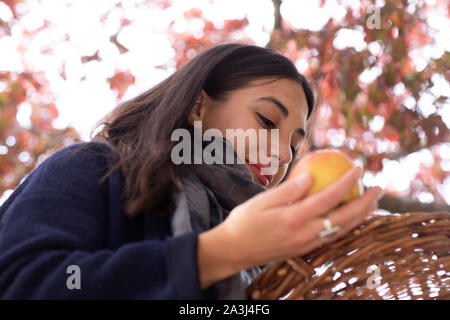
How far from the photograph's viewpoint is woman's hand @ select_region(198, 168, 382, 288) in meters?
0.83

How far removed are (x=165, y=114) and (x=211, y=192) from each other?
354mm

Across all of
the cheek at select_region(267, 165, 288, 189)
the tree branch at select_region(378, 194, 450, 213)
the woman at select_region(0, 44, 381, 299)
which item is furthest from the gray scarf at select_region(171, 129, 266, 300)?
the tree branch at select_region(378, 194, 450, 213)

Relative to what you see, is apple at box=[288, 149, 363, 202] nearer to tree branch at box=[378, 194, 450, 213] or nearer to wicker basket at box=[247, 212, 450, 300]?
wicker basket at box=[247, 212, 450, 300]

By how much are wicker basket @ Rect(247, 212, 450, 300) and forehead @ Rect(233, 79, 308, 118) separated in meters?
0.75

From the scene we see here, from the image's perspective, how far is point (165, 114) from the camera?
158cm

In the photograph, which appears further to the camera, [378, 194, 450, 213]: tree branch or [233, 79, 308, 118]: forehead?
[378, 194, 450, 213]: tree branch

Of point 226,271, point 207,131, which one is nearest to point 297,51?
point 207,131

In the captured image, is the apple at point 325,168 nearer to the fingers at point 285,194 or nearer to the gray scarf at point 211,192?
the fingers at point 285,194

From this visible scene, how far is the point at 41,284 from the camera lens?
0.92 meters

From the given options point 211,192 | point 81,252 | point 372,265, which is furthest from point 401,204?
point 81,252

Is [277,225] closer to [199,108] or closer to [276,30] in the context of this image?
[199,108]

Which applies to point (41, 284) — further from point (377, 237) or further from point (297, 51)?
point (297, 51)

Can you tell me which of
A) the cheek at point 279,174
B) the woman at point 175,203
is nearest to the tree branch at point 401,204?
the cheek at point 279,174

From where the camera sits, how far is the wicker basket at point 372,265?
973 mm
